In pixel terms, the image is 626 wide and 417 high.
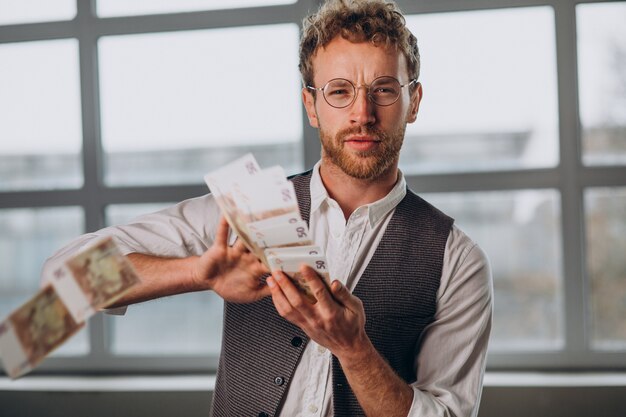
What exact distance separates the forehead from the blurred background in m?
1.15

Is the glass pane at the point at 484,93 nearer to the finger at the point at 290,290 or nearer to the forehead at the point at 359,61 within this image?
the forehead at the point at 359,61

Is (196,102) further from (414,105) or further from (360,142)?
(360,142)

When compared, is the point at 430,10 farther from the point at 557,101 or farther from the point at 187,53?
the point at 187,53

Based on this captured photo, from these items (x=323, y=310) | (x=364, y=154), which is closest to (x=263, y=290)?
(x=323, y=310)

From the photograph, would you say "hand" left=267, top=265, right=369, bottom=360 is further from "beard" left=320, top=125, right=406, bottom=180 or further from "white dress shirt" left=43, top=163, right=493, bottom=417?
"beard" left=320, top=125, right=406, bottom=180

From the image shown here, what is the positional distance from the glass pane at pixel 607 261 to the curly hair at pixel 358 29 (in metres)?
1.39

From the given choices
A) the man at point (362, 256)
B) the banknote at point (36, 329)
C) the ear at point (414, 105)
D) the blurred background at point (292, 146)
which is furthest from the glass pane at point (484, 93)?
the banknote at point (36, 329)

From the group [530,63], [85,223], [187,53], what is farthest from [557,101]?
[85,223]

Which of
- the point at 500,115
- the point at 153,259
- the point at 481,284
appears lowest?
the point at 481,284

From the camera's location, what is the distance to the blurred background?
9.37ft

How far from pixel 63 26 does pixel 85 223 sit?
94 cm

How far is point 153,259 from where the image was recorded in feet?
5.45

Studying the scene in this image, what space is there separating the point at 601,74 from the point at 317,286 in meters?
2.17

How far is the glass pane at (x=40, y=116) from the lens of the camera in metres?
3.24
